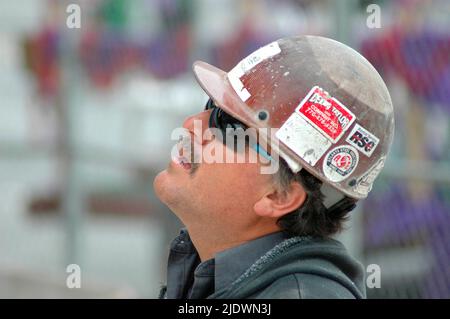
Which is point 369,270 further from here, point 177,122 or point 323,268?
point 323,268

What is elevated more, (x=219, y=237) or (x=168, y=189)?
(x=168, y=189)

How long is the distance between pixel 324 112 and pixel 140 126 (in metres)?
5.50

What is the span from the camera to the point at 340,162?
7.77ft

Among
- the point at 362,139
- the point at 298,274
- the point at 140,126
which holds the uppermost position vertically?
the point at 140,126

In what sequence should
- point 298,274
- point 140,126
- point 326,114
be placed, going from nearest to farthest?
point 298,274
point 326,114
point 140,126

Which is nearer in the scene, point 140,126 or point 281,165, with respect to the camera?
point 281,165

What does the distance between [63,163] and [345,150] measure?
3.93 meters

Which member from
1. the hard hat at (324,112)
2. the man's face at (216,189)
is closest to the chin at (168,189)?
the man's face at (216,189)

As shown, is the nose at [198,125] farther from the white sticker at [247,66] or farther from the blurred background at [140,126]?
the blurred background at [140,126]

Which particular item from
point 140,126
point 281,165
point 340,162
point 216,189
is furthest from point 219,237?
point 140,126

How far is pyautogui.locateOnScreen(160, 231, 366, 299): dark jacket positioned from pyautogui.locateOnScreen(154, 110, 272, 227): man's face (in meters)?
0.11

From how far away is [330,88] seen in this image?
2.33 metres

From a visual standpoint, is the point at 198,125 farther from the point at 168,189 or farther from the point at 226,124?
the point at 168,189
